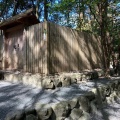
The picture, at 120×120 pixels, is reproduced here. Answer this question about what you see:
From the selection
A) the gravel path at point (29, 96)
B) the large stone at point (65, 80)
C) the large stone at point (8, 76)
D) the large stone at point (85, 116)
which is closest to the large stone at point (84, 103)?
the large stone at point (85, 116)

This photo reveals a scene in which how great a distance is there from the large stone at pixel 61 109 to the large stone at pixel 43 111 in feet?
0.52

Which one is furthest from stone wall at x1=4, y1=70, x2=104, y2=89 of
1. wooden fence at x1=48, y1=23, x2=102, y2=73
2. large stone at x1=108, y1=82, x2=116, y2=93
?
large stone at x1=108, y1=82, x2=116, y2=93

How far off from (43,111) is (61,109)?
1.67 feet

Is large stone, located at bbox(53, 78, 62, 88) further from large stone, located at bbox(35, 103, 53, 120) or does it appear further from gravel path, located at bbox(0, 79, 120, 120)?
large stone, located at bbox(35, 103, 53, 120)

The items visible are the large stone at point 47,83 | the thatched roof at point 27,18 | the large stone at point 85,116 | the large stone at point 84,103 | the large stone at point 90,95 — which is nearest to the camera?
the large stone at point 85,116

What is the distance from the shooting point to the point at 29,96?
519cm

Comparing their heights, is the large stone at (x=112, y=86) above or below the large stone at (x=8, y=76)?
below

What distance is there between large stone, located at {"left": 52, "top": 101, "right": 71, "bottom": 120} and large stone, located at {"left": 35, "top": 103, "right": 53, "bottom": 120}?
6.3 inches

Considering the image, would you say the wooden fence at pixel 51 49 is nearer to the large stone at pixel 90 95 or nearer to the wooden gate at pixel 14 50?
the wooden gate at pixel 14 50

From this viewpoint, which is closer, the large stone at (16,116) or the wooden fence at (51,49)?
the large stone at (16,116)

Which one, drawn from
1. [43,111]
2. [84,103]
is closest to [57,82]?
[84,103]

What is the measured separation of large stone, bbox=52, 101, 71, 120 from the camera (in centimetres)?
417

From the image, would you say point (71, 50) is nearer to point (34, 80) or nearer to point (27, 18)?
point (27, 18)

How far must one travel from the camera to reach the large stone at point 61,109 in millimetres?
4172
